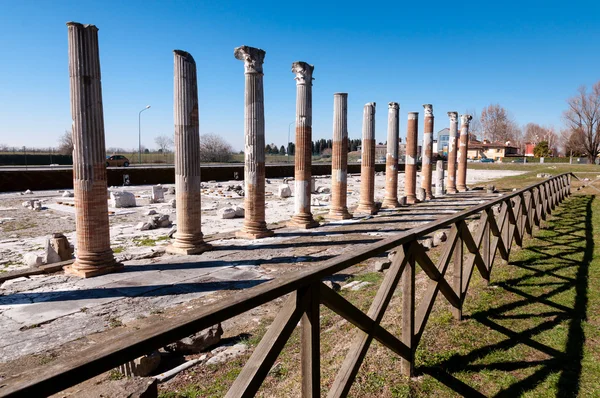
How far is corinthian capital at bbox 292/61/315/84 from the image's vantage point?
43.3ft

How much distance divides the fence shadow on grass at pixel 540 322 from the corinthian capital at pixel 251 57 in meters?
8.27

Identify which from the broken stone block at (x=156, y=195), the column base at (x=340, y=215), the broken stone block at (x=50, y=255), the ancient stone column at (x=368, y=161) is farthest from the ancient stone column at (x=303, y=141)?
the broken stone block at (x=156, y=195)

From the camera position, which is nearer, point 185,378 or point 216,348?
point 185,378

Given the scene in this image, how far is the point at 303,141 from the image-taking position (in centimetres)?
1352

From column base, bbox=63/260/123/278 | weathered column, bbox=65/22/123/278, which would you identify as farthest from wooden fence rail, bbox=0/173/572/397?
weathered column, bbox=65/22/123/278

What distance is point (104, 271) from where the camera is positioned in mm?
8344

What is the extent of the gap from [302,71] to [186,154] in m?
5.28

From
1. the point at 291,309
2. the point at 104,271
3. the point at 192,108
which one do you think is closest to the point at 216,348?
the point at 291,309

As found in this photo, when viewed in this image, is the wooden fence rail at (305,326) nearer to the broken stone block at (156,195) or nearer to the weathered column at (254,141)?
the weathered column at (254,141)

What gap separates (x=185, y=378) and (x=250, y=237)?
24.2 ft

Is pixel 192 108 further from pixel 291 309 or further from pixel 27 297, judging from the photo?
pixel 291 309

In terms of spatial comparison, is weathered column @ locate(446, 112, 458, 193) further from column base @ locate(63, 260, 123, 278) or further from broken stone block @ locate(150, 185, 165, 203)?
column base @ locate(63, 260, 123, 278)

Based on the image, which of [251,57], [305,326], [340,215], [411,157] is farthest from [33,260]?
[411,157]

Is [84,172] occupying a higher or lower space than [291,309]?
higher
